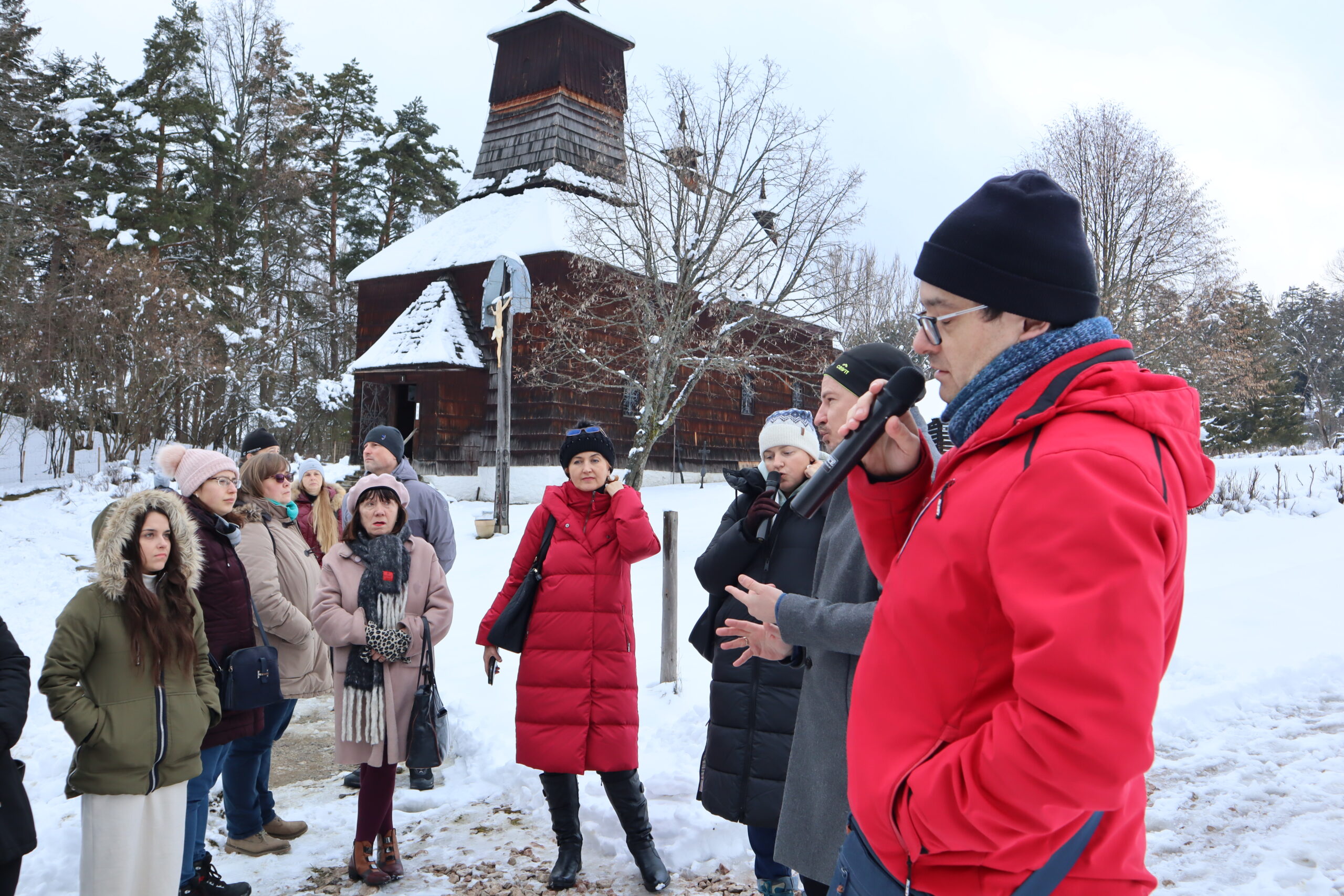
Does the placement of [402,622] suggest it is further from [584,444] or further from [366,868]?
[584,444]

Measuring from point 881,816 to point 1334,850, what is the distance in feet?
12.4

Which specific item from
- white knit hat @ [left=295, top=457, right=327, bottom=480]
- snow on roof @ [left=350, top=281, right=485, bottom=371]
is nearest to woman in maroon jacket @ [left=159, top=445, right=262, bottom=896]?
white knit hat @ [left=295, top=457, right=327, bottom=480]

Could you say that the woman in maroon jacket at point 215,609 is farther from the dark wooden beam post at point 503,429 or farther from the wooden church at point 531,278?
the wooden church at point 531,278

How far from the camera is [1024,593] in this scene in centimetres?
124

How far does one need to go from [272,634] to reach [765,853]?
289cm

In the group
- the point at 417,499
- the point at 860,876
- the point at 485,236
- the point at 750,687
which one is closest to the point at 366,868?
the point at 750,687

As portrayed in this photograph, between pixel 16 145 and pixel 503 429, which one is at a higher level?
pixel 16 145

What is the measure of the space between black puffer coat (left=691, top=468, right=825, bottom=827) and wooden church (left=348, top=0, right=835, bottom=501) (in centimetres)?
1489

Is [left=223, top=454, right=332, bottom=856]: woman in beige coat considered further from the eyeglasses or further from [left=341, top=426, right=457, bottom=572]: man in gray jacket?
the eyeglasses

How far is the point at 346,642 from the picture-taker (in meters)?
4.25

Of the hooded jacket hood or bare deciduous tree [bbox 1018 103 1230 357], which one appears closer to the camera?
the hooded jacket hood

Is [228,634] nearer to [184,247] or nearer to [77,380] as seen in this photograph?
[77,380]

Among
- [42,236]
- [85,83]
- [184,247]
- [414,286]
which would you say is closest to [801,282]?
[414,286]

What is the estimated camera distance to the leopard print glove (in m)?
4.24
